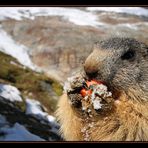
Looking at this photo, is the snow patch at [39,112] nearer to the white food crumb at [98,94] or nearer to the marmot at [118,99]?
the marmot at [118,99]

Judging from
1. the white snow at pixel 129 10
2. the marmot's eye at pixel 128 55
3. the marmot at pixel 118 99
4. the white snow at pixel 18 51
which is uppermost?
the white snow at pixel 129 10

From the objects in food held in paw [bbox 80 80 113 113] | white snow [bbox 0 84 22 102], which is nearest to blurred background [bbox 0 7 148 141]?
white snow [bbox 0 84 22 102]

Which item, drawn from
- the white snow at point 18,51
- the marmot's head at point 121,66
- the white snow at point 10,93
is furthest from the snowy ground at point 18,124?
the marmot's head at point 121,66

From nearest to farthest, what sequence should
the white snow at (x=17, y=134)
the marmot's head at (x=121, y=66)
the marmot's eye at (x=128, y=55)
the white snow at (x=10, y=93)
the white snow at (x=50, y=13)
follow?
the marmot's head at (x=121, y=66)
the marmot's eye at (x=128, y=55)
the white snow at (x=17, y=134)
the white snow at (x=50, y=13)
the white snow at (x=10, y=93)

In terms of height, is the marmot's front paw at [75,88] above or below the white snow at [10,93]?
above

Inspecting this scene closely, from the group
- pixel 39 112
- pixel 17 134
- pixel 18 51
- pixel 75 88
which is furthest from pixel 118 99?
pixel 18 51

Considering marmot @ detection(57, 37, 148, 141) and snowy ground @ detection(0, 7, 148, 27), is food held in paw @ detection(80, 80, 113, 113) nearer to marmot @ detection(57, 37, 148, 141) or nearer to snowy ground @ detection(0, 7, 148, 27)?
marmot @ detection(57, 37, 148, 141)

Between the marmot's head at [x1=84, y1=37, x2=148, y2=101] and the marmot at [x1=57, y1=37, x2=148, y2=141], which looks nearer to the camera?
the marmot's head at [x1=84, y1=37, x2=148, y2=101]
